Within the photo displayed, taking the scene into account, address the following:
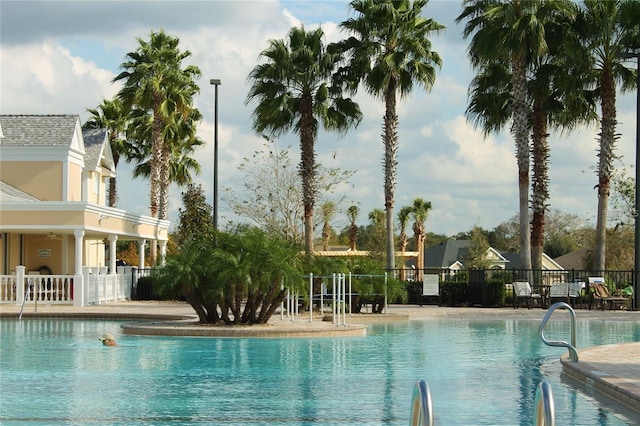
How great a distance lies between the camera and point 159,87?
1959 inches

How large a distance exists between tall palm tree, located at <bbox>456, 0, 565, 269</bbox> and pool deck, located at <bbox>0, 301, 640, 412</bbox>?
5.21m

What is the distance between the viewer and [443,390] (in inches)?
568

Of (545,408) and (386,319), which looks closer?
(545,408)

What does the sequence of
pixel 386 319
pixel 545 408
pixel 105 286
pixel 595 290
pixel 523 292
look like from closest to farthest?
pixel 545 408
pixel 386 319
pixel 595 290
pixel 523 292
pixel 105 286

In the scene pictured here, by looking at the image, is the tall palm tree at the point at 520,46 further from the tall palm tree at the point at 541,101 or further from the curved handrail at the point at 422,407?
the curved handrail at the point at 422,407

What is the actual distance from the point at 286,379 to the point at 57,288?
22.0m

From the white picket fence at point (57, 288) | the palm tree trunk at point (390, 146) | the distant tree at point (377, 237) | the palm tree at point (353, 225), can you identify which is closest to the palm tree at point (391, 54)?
the palm tree trunk at point (390, 146)

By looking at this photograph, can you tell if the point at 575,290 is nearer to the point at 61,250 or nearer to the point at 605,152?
the point at 605,152

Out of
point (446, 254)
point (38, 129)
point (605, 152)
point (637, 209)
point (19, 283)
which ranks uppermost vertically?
point (38, 129)

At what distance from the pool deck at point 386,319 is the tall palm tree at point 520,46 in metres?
5.21

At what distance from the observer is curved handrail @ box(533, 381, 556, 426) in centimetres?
654

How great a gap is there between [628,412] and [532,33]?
26.4 m

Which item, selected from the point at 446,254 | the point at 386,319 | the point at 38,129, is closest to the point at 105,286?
the point at 38,129

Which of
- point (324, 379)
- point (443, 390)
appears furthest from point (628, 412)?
point (324, 379)
